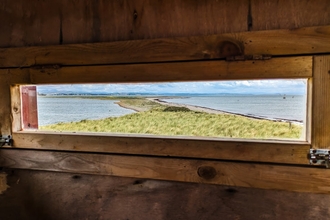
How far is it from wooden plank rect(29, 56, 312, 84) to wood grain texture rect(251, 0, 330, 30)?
0.13 m

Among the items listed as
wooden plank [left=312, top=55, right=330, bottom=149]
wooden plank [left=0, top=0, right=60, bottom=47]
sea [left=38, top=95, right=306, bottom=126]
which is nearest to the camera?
wooden plank [left=312, top=55, right=330, bottom=149]

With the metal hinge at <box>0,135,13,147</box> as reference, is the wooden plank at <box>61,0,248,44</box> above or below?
above

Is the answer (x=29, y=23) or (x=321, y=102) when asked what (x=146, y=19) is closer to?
(x=29, y=23)

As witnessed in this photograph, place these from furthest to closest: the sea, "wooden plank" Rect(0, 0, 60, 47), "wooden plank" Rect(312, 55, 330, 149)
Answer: "wooden plank" Rect(0, 0, 60, 47) → the sea → "wooden plank" Rect(312, 55, 330, 149)

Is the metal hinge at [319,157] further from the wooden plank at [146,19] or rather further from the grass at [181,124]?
the wooden plank at [146,19]

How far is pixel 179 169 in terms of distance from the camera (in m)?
0.97

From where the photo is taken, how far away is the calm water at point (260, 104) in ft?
3.00

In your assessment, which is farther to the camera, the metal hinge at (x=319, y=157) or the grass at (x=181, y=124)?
the grass at (x=181, y=124)

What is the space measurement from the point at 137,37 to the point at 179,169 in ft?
1.87

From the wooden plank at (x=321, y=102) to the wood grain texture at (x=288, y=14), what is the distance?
14 cm

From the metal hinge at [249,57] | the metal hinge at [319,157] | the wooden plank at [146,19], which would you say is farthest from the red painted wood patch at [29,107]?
the metal hinge at [319,157]

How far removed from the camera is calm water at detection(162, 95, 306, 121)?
914 millimetres

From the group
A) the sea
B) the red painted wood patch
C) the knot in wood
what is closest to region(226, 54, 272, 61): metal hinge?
the sea

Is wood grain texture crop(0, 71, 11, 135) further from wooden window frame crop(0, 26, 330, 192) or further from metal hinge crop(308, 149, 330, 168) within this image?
metal hinge crop(308, 149, 330, 168)
